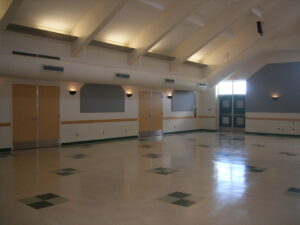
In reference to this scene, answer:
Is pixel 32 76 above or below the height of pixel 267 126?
above

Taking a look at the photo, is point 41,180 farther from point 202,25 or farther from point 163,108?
point 163,108

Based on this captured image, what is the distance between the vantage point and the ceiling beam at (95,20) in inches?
342

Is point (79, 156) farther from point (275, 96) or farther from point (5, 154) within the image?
point (275, 96)

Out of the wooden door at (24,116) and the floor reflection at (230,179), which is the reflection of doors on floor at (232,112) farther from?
the wooden door at (24,116)

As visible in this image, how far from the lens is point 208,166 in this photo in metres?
7.45

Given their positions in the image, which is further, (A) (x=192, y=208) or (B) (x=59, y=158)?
(B) (x=59, y=158)

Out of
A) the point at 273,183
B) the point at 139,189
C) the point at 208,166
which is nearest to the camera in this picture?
the point at 139,189

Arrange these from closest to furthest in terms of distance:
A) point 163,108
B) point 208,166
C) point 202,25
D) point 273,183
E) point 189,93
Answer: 1. point 273,183
2. point 208,166
3. point 202,25
4. point 163,108
5. point 189,93

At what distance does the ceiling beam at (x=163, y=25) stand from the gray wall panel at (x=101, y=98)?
1493 millimetres

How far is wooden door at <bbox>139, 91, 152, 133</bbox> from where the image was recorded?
14.0 metres

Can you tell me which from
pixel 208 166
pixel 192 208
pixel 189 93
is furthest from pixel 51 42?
pixel 189 93

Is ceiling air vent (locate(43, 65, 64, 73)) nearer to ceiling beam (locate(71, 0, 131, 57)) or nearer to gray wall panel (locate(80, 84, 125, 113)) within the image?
ceiling beam (locate(71, 0, 131, 57))

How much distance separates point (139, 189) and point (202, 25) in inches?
337

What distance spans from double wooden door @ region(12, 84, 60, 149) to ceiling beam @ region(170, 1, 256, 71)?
5635mm
